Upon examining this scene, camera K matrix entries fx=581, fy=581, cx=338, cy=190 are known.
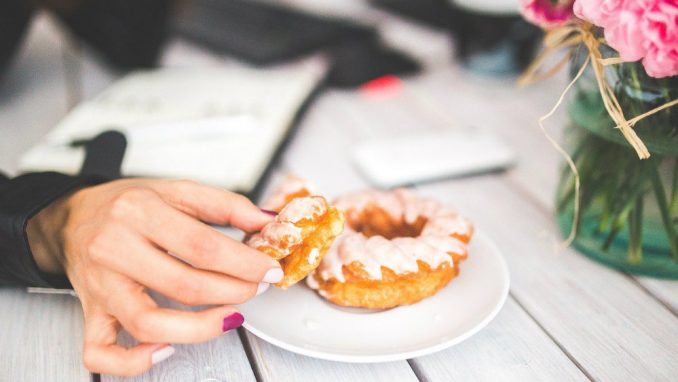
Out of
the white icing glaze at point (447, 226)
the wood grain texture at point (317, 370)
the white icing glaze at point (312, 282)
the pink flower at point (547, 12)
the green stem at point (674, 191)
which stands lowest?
the wood grain texture at point (317, 370)

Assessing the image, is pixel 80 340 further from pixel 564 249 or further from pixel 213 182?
pixel 564 249

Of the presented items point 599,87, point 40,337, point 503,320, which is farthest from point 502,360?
point 40,337

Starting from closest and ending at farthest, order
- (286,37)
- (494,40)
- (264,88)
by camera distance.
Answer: (264,88) → (494,40) → (286,37)

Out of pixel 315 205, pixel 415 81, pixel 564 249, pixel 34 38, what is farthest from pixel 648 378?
pixel 34 38

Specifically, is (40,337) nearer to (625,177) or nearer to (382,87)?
(625,177)

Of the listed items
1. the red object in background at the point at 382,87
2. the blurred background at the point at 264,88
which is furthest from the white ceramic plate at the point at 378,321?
the red object in background at the point at 382,87

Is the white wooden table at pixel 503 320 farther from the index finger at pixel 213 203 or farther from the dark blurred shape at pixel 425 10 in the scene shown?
the dark blurred shape at pixel 425 10
